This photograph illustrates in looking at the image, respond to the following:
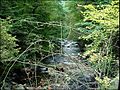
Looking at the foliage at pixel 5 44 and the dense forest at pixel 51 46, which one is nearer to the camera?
the dense forest at pixel 51 46

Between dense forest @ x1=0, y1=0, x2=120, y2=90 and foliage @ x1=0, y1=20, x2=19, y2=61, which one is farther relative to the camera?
foliage @ x1=0, y1=20, x2=19, y2=61

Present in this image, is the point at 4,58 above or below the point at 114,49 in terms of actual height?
below

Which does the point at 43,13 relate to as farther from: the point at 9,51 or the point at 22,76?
the point at 9,51

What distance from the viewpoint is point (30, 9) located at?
7.10m

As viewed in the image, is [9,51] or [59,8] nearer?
[9,51]

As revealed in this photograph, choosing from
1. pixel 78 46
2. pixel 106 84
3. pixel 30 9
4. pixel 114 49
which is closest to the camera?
pixel 106 84

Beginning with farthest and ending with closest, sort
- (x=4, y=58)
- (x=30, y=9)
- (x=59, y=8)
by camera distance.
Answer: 1. (x=59, y=8)
2. (x=30, y=9)
3. (x=4, y=58)

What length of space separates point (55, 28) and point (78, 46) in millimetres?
2163

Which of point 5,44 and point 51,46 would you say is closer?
point 51,46

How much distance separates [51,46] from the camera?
3.34m

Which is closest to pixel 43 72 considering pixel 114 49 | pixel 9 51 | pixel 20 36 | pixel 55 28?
pixel 20 36

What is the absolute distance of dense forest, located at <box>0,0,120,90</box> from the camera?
3.46 m

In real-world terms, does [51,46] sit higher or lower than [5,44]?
higher

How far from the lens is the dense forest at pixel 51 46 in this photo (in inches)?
136
